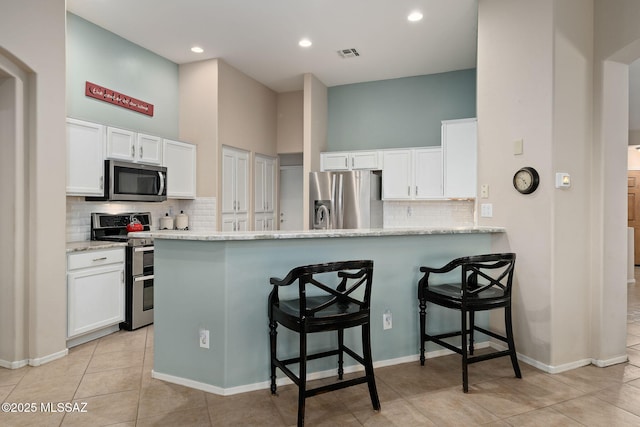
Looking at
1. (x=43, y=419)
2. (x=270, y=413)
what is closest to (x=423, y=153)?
(x=270, y=413)

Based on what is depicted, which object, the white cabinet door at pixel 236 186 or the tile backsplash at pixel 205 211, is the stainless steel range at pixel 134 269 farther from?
the white cabinet door at pixel 236 186

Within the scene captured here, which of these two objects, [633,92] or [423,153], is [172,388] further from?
[633,92]

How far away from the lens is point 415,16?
4.02m

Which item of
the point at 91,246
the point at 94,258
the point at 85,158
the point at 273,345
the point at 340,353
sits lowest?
the point at 340,353

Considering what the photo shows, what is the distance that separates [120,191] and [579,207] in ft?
13.9

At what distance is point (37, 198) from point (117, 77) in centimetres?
208

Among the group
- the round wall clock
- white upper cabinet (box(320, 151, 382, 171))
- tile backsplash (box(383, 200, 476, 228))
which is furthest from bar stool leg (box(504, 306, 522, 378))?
white upper cabinet (box(320, 151, 382, 171))

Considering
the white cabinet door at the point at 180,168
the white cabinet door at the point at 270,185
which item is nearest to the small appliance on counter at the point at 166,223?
the white cabinet door at the point at 180,168

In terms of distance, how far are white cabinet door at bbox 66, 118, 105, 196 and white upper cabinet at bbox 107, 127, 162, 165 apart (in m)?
0.12

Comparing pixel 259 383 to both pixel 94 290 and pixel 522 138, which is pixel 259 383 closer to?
pixel 94 290

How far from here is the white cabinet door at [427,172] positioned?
5.26 metres

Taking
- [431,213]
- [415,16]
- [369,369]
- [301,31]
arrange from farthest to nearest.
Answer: [431,213], [301,31], [415,16], [369,369]

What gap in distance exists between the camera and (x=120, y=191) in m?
4.02

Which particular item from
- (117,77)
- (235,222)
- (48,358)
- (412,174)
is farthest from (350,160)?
(48,358)
